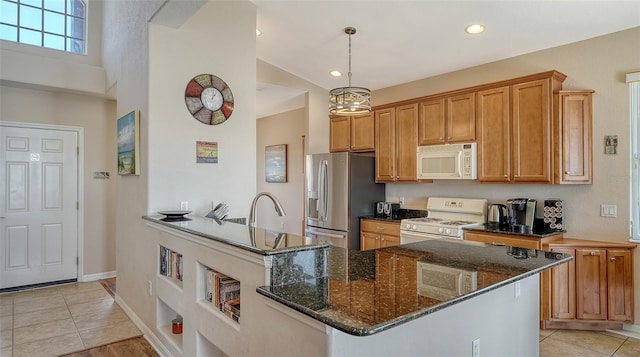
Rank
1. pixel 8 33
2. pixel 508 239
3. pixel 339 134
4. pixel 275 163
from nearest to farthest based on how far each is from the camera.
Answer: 1. pixel 508 239
2. pixel 8 33
3. pixel 339 134
4. pixel 275 163

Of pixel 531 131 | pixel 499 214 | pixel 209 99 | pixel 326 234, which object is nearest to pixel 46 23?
pixel 209 99

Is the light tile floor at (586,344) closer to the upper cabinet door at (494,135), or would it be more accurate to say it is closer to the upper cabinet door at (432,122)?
the upper cabinet door at (494,135)

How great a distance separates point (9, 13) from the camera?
14.8 feet

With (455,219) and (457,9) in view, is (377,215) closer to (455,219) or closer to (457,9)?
(455,219)

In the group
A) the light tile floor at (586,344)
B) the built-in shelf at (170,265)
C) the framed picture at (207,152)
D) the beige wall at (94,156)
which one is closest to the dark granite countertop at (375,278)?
the built-in shelf at (170,265)

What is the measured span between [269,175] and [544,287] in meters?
4.99

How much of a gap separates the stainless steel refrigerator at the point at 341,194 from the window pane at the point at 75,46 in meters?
3.49

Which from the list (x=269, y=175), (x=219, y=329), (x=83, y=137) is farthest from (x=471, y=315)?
(x=269, y=175)

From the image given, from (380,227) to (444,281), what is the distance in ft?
10.2

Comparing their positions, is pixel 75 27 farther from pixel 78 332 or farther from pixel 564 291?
pixel 564 291

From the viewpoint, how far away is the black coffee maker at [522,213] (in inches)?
142

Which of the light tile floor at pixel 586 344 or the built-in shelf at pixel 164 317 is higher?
the built-in shelf at pixel 164 317

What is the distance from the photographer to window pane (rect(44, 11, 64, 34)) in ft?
15.7

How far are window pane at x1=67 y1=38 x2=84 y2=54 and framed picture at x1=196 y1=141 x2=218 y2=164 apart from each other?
3.22 meters
